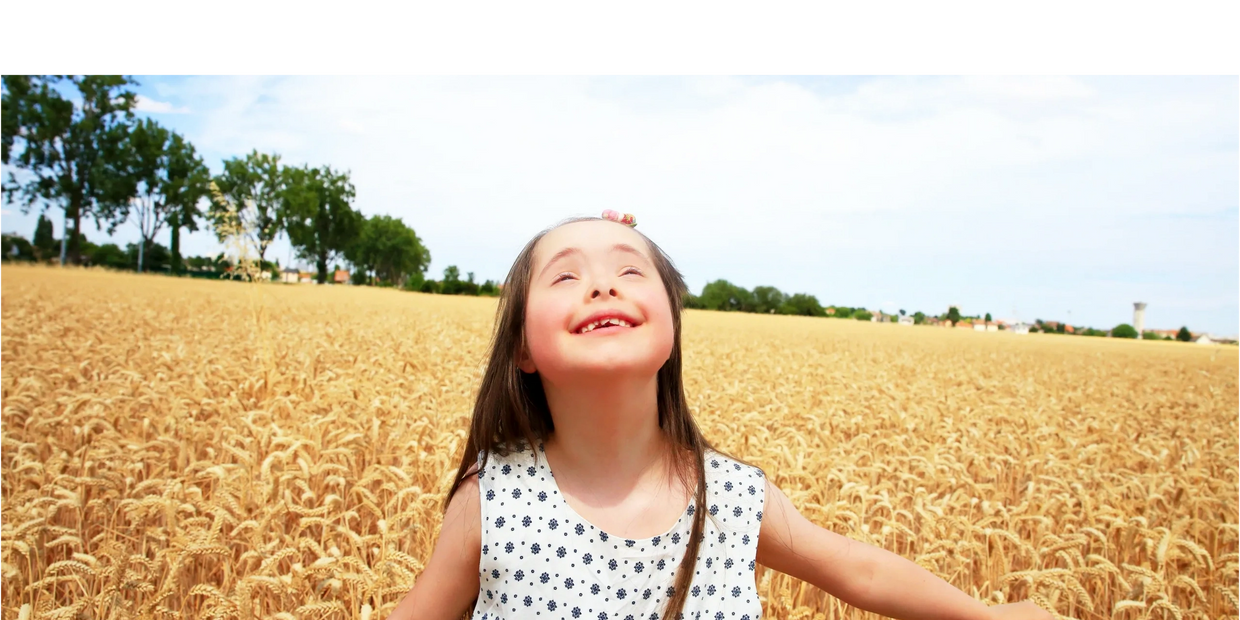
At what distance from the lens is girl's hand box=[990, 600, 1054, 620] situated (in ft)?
5.10

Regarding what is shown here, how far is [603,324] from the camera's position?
4.72 ft

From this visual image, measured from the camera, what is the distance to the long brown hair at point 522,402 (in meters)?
1.64

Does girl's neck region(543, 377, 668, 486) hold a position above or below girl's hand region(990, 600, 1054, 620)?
above

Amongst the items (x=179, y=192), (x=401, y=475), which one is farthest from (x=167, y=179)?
(x=401, y=475)

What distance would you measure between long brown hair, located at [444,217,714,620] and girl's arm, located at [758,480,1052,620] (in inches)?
8.9

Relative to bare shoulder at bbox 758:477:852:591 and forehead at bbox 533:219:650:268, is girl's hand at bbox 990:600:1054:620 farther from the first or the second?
forehead at bbox 533:219:650:268

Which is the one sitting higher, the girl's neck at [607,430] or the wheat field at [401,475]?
the girl's neck at [607,430]

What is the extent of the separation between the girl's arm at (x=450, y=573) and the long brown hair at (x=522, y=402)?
0.08 m

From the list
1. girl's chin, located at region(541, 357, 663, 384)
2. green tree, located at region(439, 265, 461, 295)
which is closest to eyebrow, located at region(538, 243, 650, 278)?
girl's chin, located at region(541, 357, 663, 384)

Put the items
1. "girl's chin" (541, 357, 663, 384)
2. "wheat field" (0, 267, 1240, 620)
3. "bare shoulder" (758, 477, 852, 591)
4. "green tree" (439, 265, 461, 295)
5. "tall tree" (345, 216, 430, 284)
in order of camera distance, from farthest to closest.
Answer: "tall tree" (345, 216, 430, 284) → "green tree" (439, 265, 461, 295) → "wheat field" (0, 267, 1240, 620) → "bare shoulder" (758, 477, 852, 591) → "girl's chin" (541, 357, 663, 384)

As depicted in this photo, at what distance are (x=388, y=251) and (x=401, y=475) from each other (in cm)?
6955

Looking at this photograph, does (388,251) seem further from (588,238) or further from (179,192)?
(588,238)

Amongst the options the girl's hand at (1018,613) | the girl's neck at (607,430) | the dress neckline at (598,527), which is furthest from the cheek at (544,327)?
the girl's hand at (1018,613)

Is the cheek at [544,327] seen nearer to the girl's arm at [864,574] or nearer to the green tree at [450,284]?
the girl's arm at [864,574]
